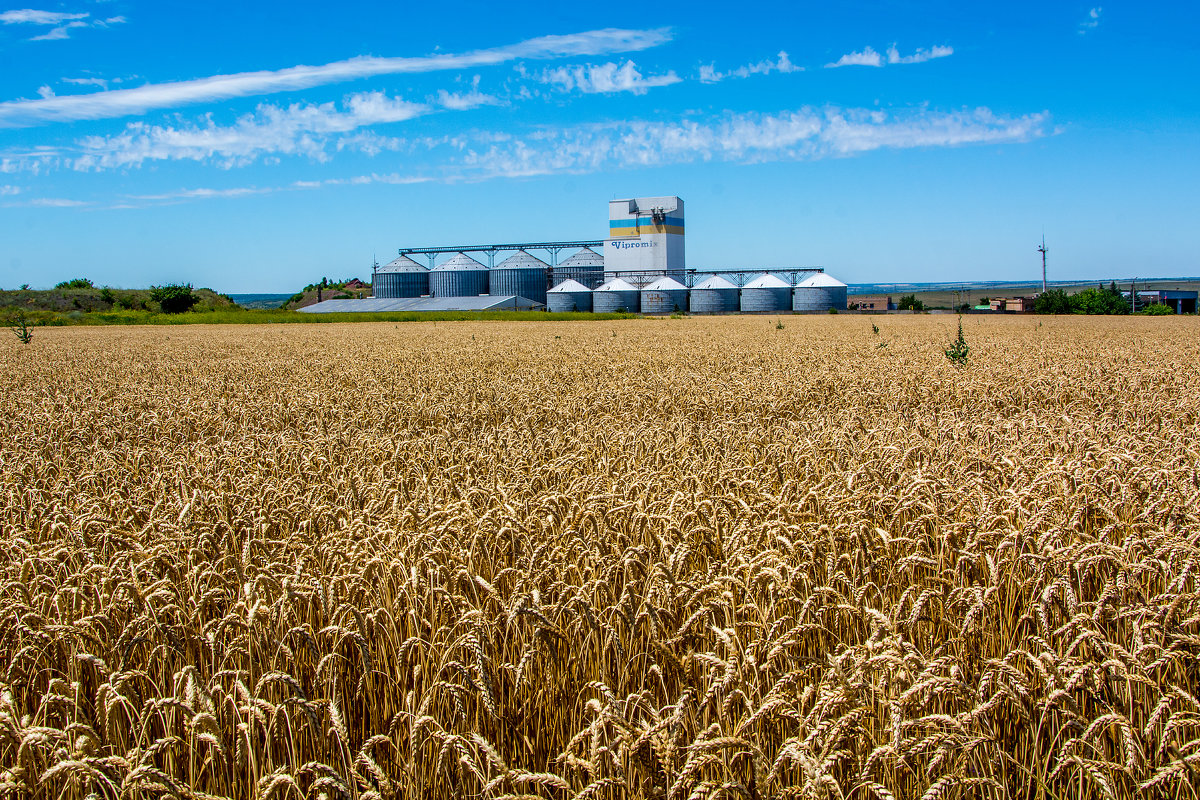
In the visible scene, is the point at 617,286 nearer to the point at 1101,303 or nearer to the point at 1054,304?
the point at 1054,304

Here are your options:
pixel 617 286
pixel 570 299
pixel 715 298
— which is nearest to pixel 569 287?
pixel 570 299

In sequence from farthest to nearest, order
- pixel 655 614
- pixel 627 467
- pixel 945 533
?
pixel 627 467, pixel 945 533, pixel 655 614

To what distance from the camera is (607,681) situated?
3240 mm

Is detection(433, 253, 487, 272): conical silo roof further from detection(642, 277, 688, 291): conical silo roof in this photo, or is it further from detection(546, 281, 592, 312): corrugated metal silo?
detection(642, 277, 688, 291): conical silo roof

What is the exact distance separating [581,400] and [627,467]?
13.0 feet

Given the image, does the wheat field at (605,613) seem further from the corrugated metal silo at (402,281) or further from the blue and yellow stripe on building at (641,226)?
the corrugated metal silo at (402,281)

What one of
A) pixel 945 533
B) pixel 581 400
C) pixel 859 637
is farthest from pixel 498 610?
pixel 581 400

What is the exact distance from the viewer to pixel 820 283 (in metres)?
92.2

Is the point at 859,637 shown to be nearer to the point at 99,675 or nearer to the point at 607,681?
the point at 607,681

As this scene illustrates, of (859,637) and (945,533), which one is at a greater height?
(945,533)

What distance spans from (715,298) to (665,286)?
18.9 ft

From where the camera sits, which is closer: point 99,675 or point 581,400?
point 99,675

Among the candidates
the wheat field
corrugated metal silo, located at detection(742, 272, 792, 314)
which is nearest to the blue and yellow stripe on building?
corrugated metal silo, located at detection(742, 272, 792, 314)

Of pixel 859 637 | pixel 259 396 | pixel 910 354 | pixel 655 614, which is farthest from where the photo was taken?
pixel 910 354
